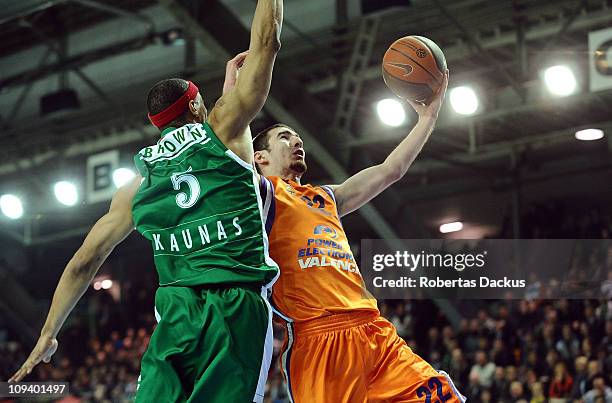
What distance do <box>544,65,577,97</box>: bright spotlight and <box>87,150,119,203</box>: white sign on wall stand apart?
660cm

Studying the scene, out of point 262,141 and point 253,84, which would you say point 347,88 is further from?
point 253,84

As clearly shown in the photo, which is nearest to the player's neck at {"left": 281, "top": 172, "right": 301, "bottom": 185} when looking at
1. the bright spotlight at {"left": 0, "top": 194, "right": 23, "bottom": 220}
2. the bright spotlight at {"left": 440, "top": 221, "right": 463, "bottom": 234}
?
the bright spotlight at {"left": 0, "top": 194, "right": 23, "bottom": 220}

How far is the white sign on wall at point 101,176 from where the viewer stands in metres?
14.8

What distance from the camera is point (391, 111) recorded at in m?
13.4

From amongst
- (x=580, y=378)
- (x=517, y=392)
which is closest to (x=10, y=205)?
(x=517, y=392)

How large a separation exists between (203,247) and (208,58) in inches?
509

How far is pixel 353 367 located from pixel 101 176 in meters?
11.0

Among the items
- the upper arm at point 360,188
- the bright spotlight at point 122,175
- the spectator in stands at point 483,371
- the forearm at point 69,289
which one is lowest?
the forearm at point 69,289

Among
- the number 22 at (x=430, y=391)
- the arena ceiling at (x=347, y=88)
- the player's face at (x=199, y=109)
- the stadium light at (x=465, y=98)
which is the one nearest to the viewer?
the player's face at (x=199, y=109)

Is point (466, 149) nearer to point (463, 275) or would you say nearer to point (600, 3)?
point (600, 3)

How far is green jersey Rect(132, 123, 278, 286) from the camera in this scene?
3.59 metres

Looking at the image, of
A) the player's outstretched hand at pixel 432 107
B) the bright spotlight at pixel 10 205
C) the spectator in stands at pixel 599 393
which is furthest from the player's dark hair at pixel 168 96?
the bright spotlight at pixel 10 205

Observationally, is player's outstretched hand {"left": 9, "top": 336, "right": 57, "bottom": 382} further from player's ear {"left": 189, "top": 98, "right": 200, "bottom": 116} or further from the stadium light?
the stadium light

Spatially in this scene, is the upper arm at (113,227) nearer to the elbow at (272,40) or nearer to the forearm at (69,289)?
the forearm at (69,289)
